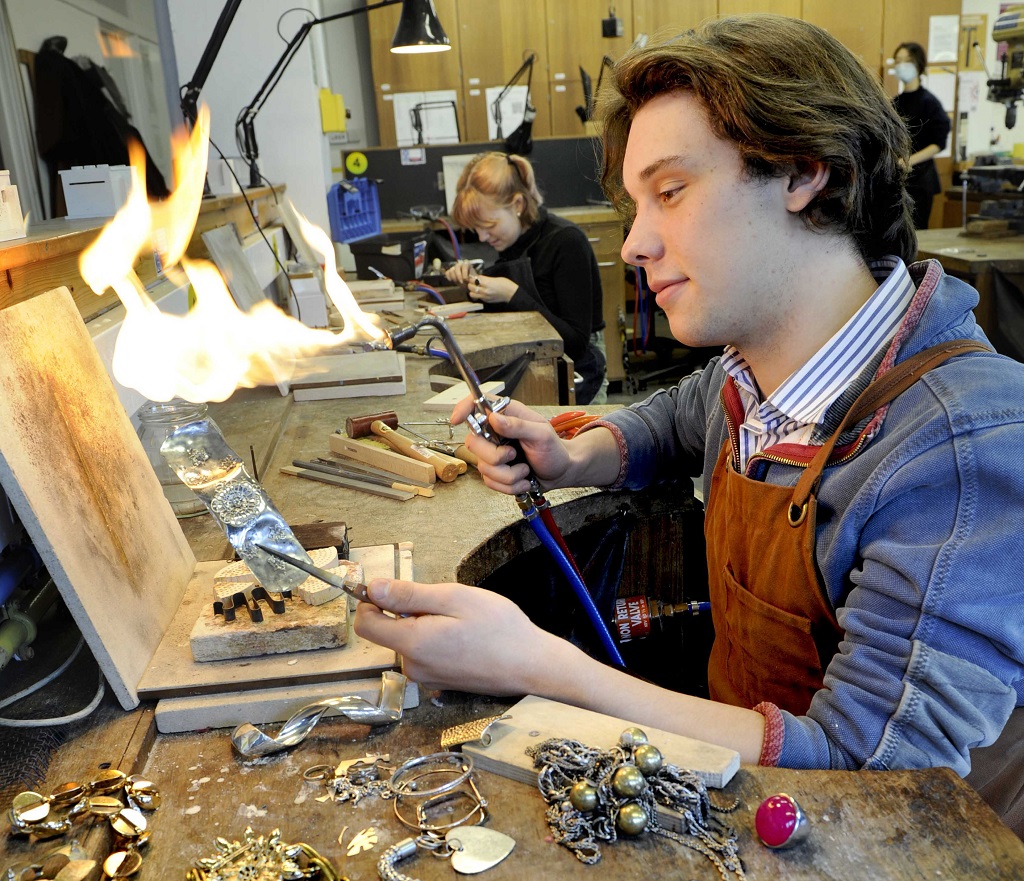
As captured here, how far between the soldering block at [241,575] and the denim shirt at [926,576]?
0.69 meters

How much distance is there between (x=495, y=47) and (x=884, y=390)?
25.7ft

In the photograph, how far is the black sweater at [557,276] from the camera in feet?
14.0

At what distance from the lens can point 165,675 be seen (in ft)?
3.84

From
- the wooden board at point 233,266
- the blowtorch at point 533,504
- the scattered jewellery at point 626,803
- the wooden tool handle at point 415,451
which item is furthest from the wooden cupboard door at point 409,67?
the scattered jewellery at point 626,803

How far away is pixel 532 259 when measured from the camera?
14.5 ft

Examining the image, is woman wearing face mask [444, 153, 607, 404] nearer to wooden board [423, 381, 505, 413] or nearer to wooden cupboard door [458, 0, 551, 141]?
wooden board [423, 381, 505, 413]

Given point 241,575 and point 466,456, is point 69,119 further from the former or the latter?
point 241,575

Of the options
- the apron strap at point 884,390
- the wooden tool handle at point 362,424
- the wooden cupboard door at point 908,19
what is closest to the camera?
the apron strap at point 884,390

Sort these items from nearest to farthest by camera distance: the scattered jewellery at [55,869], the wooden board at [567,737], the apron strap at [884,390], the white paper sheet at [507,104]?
the scattered jewellery at [55,869] < the wooden board at [567,737] < the apron strap at [884,390] < the white paper sheet at [507,104]

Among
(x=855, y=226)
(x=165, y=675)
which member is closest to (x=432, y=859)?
(x=165, y=675)

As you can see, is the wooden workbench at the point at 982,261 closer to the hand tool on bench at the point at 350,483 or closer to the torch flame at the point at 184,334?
the hand tool on bench at the point at 350,483

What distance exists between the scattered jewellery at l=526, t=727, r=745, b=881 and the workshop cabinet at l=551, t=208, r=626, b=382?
5.97 m

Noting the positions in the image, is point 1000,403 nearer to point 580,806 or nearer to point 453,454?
point 580,806

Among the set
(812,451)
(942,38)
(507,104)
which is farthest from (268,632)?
(942,38)
